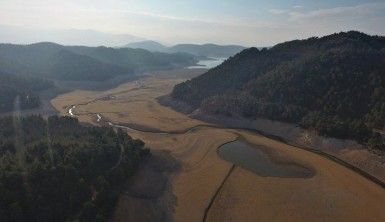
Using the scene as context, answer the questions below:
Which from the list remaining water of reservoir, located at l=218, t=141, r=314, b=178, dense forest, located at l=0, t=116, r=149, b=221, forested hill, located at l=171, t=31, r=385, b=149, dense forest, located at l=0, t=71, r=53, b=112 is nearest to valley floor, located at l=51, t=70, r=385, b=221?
remaining water of reservoir, located at l=218, t=141, r=314, b=178

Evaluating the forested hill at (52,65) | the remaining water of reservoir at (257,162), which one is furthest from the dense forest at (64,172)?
the forested hill at (52,65)

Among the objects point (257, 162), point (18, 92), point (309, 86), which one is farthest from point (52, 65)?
point (257, 162)

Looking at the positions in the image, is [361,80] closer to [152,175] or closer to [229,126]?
[229,126]

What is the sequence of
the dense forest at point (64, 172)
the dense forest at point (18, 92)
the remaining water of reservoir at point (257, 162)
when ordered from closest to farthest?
the dense forest at point (64, 172), the remaining water of reservoir at point (257, 162), the dense forest at point (18, 92)

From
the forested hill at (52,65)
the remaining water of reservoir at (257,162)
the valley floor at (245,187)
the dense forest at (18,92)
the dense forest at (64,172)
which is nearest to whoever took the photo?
the dense forest at (64,172)

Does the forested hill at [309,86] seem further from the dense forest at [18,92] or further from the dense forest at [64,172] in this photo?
the dense forest at [18,92]

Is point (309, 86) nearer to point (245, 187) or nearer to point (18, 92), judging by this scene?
point (245, 187)
